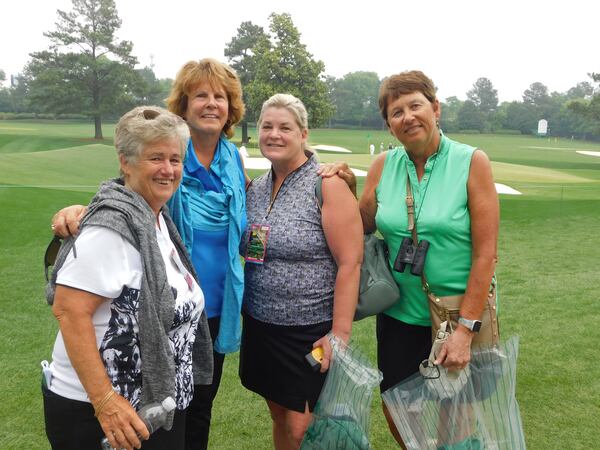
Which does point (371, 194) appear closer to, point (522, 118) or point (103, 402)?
point (103, 402)

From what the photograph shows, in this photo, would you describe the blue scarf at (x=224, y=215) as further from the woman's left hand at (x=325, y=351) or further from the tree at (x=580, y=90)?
the tree at (x=580, y=90)

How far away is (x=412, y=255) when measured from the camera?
7.83 ft

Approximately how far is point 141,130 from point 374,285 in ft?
4.20

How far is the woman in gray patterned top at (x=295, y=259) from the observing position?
2426 mm

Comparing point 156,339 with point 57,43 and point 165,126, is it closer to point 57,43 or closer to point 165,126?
point 165,126

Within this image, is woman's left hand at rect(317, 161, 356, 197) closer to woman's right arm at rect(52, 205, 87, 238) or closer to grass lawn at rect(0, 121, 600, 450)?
woman's right arm at rect(52, 205, 87, 238)

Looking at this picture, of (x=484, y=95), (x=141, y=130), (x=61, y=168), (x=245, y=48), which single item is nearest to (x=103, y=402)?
(x=141, y=130)

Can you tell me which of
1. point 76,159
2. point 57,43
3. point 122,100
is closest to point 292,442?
point 76,159

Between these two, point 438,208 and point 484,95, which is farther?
point 484,95

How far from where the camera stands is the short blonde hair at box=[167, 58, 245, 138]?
2406 mm

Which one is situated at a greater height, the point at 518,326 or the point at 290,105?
the point at 290,105

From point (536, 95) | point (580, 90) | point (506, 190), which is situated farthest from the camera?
point (580, 90)

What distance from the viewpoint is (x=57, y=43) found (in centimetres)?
3369

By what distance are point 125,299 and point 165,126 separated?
60 centimetres
